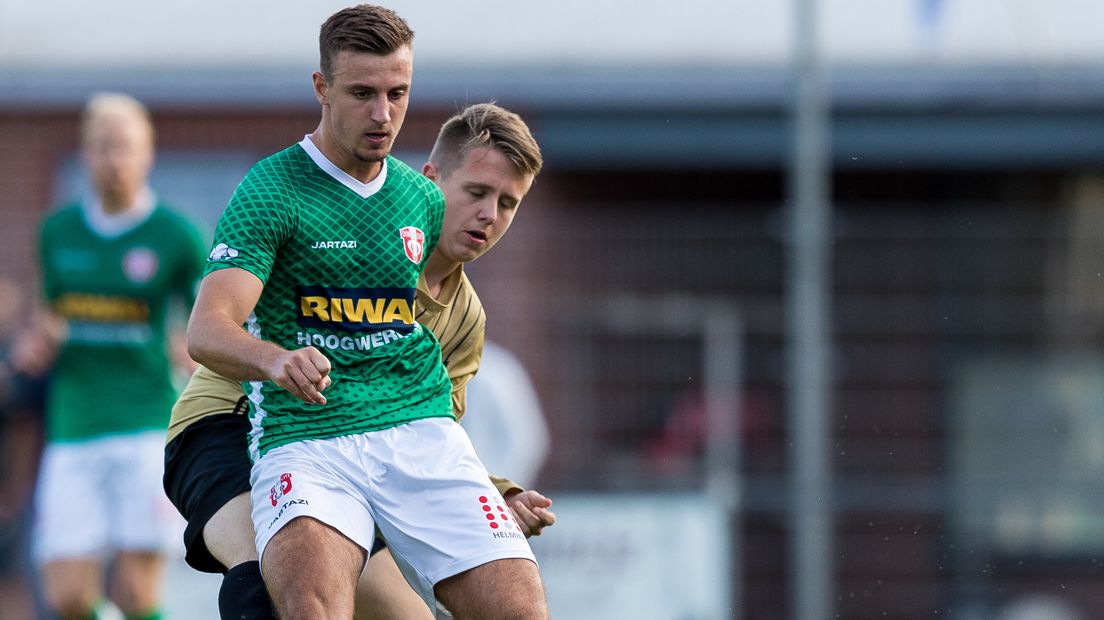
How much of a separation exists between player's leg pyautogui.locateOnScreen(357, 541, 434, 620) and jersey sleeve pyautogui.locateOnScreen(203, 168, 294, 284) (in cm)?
122

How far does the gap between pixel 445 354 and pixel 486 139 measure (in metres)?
0.69

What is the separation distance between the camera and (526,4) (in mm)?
16172

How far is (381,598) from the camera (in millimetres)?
5172

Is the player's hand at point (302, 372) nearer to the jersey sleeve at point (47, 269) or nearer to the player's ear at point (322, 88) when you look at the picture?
the player's ear at point (322, 88)

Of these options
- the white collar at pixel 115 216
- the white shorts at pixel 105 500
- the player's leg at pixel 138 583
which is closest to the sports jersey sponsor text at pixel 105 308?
the white collar at pixel 115 216

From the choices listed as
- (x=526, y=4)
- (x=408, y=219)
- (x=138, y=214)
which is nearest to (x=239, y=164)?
(x=526, y=4)

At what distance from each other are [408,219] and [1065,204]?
1190 centimetres

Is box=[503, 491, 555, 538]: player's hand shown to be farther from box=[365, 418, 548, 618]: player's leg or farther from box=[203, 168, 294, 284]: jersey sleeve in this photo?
box=[203, 168, 294, 284]: jersey sleeve

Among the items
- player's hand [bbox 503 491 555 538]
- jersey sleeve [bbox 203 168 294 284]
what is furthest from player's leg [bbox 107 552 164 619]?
→ jersey sleeve [bbox 203 168 294 284]

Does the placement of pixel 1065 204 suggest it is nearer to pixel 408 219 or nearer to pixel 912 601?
pixel 912 601

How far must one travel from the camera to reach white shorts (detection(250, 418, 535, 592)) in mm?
4500

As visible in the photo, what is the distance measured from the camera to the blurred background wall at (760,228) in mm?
12961

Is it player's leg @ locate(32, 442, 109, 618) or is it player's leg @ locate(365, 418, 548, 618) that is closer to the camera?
player's leg @ locate(365, 418, 548, 618)

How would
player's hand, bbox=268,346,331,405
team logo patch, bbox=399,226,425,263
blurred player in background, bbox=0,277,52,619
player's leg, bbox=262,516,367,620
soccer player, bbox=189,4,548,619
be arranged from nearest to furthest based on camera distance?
player's hand, bbox=268,346,331,405, player's leg, bbox=262,516,367,620, soccer player, bbox=189,4,548,619, team logo patch, bbox=399,226,425,263, blurred player in background, bbox=0,277,52,619
